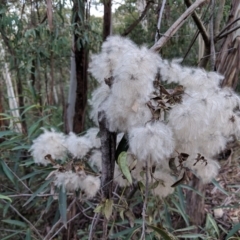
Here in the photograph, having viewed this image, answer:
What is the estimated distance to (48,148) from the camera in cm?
89

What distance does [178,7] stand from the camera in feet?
7.24

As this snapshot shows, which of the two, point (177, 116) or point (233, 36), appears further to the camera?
point (233, 36)

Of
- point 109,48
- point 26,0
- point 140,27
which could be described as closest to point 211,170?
point 109,48

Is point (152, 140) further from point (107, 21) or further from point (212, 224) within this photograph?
point (107, 21)

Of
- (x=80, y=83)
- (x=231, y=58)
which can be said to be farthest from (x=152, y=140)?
(x=80, y=83)

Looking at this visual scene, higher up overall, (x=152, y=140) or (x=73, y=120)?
(x=152, y=140)

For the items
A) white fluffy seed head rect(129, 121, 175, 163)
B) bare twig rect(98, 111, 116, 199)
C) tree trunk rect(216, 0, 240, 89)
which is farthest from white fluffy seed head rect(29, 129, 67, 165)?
tree trunk rect(216, 0, 240, 89)

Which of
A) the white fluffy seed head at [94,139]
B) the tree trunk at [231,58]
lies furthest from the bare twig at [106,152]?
the tree trunk at [231,58]

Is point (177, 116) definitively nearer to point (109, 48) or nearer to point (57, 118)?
point (109, 48)

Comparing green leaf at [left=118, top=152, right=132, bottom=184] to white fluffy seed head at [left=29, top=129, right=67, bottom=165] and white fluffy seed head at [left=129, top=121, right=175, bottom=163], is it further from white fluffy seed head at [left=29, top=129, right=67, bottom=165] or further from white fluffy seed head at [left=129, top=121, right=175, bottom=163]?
white fluffy seed head at [left=29, top=129, right=67, bottom=165]

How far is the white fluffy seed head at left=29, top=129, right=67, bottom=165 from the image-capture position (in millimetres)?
881

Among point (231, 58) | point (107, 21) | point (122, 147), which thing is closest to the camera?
point (122, 147)

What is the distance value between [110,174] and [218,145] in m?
0.24

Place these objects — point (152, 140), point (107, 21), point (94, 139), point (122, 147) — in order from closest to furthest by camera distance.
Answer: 1. point (152, 140)
2. point (122, 147)
3. point (94, 139)
4. point (107, 21)
